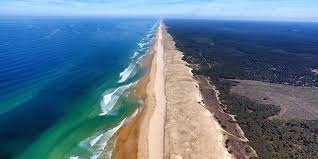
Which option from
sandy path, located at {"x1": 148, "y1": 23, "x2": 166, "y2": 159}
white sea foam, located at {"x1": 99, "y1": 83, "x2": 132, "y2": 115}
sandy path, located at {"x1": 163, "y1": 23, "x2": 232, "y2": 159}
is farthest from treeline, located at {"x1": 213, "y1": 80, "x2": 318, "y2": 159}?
white sea foam, located at {"x1": 99, "y1": 83, "x2": 132, "y2": 115}

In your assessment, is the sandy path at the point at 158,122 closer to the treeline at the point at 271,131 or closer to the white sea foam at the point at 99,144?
the white sea foam at the point at 99,144

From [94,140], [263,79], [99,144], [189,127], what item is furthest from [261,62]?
[99,144]

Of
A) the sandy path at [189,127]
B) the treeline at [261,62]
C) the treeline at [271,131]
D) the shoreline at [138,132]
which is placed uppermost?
the sandy path at [189,127]

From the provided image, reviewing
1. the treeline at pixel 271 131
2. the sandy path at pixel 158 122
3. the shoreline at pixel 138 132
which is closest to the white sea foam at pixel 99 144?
the shoreline at pixel 138 132

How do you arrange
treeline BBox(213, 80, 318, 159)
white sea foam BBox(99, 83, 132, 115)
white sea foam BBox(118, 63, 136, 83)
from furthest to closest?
white sea foam BBox(118, 63, 136, 83)
white sea foam BBox(99, 83, 132, 115)
treeline BBox(213, 80, 318, 159)

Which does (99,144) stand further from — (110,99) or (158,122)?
(110,99)

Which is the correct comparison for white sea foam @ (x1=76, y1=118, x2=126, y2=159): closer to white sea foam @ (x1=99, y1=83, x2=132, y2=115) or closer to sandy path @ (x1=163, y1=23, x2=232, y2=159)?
sandy path @ (x1=163, y1=23, x2=232, y2=159)

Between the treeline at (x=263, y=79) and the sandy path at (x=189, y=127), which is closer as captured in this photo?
the sandy path at (x=189, y=127)
